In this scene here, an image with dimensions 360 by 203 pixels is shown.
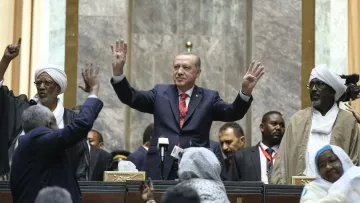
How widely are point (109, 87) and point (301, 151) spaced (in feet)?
12.8

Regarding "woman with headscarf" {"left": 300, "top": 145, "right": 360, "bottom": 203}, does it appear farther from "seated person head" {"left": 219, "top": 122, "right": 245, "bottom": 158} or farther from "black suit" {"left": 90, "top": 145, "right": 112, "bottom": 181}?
"seated person head" {"left": 219, "top": 122, "right": 245, "bottom": 158}

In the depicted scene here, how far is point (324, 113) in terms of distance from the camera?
486 inches

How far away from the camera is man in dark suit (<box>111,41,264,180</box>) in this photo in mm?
11312

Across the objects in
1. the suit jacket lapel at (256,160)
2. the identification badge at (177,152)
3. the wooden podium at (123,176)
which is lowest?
the wooden podium at (123,176)

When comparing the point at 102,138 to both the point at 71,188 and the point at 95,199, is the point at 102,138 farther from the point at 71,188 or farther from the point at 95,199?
the point at 71,188

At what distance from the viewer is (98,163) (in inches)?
515

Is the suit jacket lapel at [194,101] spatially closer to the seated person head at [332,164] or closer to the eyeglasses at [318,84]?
the eyeglasses at [318,84]

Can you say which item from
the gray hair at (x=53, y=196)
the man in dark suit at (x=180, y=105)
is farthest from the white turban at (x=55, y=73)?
the gray hair at (x=53, y=196)

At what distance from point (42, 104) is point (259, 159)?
8.96 ft

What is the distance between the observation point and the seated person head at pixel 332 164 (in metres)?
10.3

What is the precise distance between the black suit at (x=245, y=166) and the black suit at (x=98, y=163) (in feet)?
4.42

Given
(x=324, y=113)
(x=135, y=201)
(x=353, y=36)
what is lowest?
(x=135, y=201)

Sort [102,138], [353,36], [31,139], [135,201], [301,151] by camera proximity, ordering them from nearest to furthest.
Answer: [31,139]
[135,201]
[301,151]
[102,138]
[353,36]

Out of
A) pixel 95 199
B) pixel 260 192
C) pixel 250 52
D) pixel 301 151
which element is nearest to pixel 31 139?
pixel 95 199
